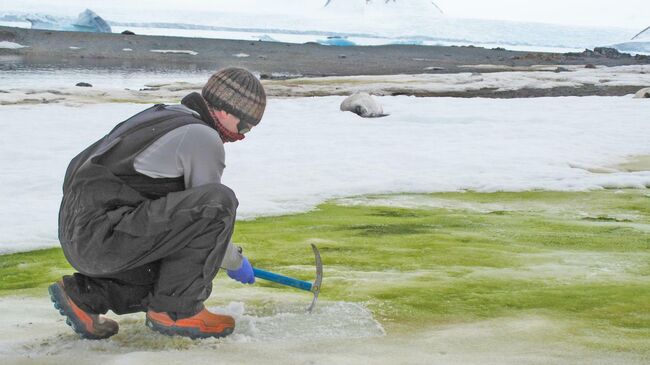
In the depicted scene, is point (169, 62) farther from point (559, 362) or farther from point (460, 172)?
point (559, 362)

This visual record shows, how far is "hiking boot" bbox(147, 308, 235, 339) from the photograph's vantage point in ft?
10.5

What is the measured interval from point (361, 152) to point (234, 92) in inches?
330

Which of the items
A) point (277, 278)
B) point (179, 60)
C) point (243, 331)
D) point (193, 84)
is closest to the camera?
point (243, 331)

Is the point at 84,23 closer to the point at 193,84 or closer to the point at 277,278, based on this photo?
the point at 193,84

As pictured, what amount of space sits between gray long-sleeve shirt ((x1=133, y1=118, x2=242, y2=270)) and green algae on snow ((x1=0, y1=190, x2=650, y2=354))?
1082 mm

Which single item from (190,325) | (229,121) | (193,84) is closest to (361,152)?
(229,121)

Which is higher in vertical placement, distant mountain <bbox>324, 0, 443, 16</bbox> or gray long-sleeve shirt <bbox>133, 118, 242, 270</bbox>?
distant mountain <bbox>324, 0, 443, 16</bbox>

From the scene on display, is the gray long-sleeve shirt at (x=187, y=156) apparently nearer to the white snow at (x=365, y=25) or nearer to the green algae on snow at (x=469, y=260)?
the green algae on snow at (x=469, y=260)

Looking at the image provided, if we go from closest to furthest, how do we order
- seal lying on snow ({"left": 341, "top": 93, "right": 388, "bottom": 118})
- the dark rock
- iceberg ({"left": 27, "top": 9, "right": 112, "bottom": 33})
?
seal lying on snow ({"left": 341, "top": 93, "right": 388, "bottom": 118})
iceberg ({"left": 27, "top": 9, "right": 112, "bottom": 33})
the dark rock

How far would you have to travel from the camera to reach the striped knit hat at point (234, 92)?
10.4 ft

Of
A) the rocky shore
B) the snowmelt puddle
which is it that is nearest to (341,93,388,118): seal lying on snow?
the rocky shore

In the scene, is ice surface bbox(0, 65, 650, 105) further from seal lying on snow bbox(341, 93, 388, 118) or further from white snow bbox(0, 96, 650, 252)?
seal lying on snow bbox(341, 93, 388, 118)

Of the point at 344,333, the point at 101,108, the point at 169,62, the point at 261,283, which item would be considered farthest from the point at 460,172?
the point at 169,62

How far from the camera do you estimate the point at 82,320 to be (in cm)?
317
